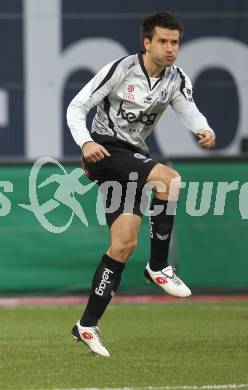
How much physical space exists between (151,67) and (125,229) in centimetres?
105

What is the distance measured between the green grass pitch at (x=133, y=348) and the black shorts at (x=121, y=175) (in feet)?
3.09

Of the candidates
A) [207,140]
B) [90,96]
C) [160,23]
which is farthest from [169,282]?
[160,23]

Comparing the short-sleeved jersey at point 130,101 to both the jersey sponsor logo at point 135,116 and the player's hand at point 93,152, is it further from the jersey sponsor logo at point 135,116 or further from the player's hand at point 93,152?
the player's hand at point 93,152

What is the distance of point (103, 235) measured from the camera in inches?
425

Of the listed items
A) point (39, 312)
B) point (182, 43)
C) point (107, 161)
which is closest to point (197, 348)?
point (107, 161)

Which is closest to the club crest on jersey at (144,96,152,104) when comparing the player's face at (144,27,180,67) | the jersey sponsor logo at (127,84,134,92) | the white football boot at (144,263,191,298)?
the jersey sponsor logo at (127,84,134,92)

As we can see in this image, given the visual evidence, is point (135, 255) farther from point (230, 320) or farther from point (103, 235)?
point (230, 320)

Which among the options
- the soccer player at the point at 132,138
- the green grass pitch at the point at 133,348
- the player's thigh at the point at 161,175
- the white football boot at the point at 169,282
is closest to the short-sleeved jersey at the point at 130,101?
the soccer player at the point at 132,138

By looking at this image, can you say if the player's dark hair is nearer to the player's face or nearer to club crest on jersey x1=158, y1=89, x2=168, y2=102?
the player's face

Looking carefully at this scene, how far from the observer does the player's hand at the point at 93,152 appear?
6785mm

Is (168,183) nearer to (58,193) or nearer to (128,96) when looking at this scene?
(128,96)

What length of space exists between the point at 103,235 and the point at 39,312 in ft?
3.67

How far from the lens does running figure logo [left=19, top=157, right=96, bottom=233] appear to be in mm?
10602

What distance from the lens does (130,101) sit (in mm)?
7156
